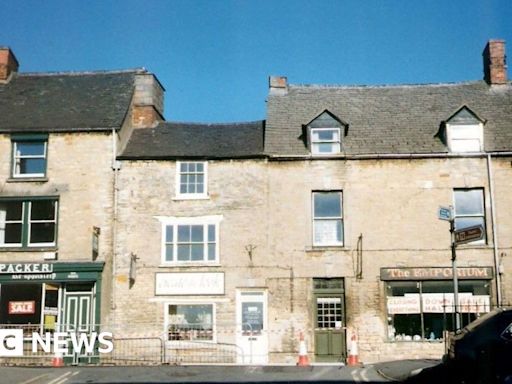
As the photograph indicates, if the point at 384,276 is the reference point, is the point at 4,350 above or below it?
below

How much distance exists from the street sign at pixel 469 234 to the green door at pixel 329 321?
9.08m

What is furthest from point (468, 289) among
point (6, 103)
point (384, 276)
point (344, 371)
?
point (6, 103)

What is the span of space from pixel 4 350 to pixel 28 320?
1.60 meters

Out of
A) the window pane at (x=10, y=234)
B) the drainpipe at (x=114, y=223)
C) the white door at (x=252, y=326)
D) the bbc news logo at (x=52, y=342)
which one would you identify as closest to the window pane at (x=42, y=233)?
the window pane at (x=10, y=234)

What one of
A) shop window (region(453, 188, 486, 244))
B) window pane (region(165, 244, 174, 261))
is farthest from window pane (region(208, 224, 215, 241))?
shop window (region(453, 188, 486, 244))

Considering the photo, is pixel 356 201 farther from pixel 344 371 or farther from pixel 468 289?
pixel 344 371

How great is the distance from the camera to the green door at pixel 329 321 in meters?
26.3

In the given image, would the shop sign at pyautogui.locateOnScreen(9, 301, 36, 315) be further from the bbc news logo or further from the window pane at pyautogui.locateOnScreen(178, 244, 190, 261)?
the window pane at pyautogui.locateOnScreen(178, 244, 190, 261)

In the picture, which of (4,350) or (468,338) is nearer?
(468,338)

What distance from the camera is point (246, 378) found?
18906 mm

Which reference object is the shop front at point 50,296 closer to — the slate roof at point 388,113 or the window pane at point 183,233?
the window pane at point 183,233

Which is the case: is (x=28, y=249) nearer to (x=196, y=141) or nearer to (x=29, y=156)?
(x=29, y=156)

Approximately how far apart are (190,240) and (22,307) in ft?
21.3

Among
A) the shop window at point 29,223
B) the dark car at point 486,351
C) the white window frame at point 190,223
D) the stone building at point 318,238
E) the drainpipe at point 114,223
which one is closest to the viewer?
the dark car at point 486,351
